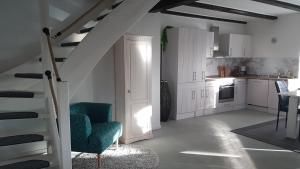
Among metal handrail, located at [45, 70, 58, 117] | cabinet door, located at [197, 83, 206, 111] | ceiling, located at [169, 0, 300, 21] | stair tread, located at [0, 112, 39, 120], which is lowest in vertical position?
cabinet door, located at [197, 83, 206, 111]

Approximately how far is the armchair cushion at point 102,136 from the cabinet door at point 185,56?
253 cm

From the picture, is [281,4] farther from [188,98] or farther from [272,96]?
[188,98]

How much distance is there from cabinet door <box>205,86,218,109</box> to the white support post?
446 cm

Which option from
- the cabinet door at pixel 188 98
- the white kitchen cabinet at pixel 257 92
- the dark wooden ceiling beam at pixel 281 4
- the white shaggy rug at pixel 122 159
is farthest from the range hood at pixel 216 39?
the white shaggy rug at pixel 122 159

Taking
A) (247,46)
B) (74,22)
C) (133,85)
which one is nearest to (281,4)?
(247,46)

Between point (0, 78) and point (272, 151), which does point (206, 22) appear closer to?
point (272, 151)

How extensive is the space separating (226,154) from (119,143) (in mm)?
1764

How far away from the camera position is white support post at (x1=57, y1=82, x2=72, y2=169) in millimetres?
2109

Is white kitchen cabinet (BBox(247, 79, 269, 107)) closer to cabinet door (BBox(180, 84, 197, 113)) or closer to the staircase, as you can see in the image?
cabinet door (BBox(180, 84, 197, 113))

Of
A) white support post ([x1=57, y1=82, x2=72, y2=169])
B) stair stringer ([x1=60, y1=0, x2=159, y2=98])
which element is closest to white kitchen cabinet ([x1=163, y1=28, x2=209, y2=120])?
stair stringer ([x1=60, y1=0, x2=159, y2=98])

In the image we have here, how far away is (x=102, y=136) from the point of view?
3203 mm

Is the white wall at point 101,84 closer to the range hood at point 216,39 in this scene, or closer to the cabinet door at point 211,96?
the cabinet door at point 211,96

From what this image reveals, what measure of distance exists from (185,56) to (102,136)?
3.13 meters

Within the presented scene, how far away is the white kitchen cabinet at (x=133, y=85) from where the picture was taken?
402 centimetres
